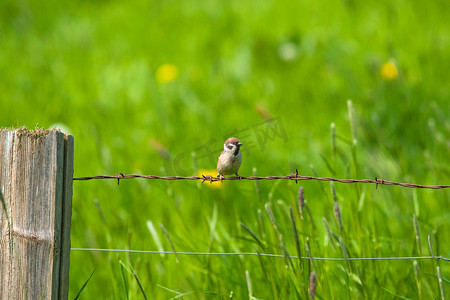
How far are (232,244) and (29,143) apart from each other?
4.71ft

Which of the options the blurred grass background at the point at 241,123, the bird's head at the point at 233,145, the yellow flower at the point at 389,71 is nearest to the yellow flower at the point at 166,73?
the blurred grass background at the point at 241,123

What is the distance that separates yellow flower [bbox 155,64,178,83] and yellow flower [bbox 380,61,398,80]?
2088 mm

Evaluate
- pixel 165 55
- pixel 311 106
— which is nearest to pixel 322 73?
pixel 311 106

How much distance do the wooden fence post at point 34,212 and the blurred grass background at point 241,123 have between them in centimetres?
41

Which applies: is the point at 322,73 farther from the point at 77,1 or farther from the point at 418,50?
the point at 77,1

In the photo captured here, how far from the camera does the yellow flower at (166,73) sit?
544 centimetres

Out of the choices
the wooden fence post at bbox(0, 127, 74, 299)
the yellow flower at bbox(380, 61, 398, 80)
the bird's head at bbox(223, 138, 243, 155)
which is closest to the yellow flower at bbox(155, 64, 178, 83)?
the yellow flower at bbox(380, 61, 398, 80)

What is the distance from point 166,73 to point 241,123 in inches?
51.6

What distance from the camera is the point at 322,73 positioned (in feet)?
17.2

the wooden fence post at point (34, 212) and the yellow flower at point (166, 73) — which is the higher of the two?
the yellow flower at point (166, 73)

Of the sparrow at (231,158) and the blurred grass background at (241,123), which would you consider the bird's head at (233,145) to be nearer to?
the sparrow at (231,158)

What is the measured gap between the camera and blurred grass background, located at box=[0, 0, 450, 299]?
2506 mm

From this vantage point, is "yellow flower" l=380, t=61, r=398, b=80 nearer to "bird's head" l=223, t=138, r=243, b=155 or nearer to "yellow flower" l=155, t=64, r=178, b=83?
"yellow flower" l=155, t=64, r=178, b=83

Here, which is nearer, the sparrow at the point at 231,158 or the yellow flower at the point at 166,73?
the sparrow at the point at 231,158
